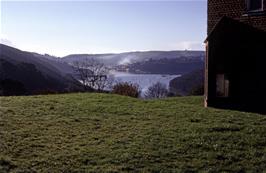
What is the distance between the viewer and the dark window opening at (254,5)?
1802cm

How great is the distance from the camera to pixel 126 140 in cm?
1025

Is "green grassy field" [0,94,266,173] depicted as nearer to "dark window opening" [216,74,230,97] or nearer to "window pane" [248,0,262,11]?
"dark window opening" [216,74,230,97]

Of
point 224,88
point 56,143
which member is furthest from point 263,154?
point 224,88

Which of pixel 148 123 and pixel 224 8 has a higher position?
pixel 224 8

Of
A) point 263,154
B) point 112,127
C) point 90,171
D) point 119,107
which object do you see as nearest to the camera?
point 90,171

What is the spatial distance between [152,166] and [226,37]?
11.1 metres

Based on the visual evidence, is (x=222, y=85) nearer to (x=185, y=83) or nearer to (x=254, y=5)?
(x=254, y=5)

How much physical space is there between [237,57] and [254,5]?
2.08m

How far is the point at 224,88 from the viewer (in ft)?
62.5

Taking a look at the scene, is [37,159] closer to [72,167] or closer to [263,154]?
[72,167]

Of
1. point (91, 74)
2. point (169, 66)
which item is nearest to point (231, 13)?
point (91, 74)

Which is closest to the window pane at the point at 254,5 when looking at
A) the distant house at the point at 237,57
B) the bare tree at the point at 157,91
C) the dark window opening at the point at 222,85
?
the distant house at the point at 237,57

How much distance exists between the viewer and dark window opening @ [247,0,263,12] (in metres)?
18.0

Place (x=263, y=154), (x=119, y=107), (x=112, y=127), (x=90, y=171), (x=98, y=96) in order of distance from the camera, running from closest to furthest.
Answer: (x=90, y=171), (x=263, y=154), (x=112, y=127), (x=119, y=107), (x=98, y=96)
